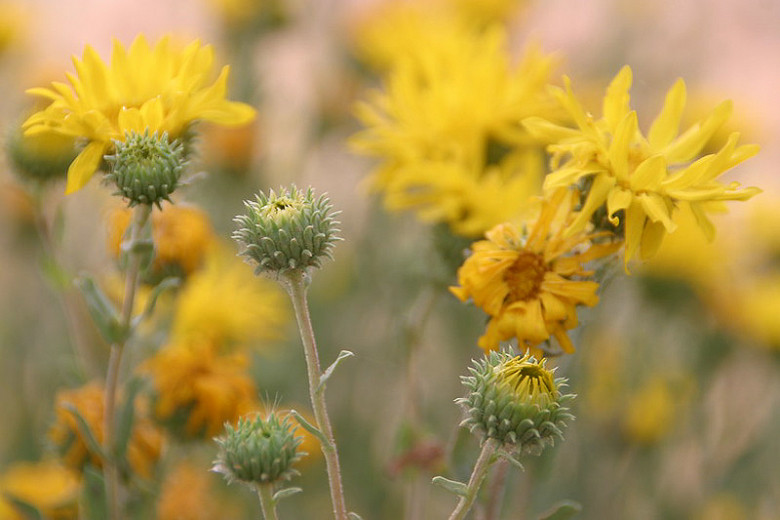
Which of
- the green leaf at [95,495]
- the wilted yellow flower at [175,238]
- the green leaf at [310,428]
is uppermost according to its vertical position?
the wilted yellow flower at [175,238]

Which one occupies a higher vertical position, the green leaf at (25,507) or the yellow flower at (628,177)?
the yellow flower at (628,177)

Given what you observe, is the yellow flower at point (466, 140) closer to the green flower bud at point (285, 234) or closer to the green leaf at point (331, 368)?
the green flower bud at point (285, 234)

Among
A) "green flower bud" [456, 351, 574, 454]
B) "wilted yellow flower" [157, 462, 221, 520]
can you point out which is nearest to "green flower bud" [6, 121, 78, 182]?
"wilted yellow flower" [157, 462, 221, 520]

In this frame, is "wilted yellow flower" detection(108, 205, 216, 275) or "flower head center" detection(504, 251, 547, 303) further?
"wilted yellow flower" detection(108, 205, 216, 275)

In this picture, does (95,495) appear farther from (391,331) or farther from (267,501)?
(391,331)

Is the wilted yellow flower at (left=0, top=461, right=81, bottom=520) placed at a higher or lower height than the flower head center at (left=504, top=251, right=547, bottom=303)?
lower

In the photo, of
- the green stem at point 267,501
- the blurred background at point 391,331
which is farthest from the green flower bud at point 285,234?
the blurred background at point 391,331

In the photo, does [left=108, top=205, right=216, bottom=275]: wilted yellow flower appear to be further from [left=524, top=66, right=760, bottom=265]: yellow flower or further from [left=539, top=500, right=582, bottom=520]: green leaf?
[left=539, top=500, right=582, bottom=520]: green leaf
